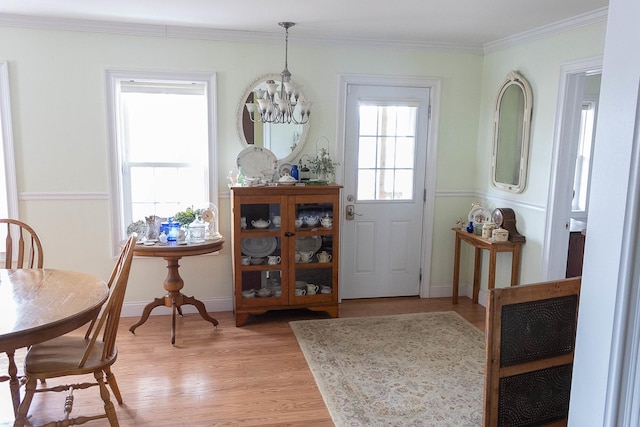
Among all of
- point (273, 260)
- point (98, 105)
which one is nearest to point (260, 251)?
point (273, 260)

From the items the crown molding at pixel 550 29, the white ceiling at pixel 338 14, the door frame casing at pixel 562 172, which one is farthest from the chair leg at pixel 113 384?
the crown molding at pixel 550 29

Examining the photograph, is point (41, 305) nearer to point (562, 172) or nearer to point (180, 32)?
point (180, 32)

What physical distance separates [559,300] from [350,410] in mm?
1377

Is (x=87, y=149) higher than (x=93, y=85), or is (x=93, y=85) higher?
(x=93, y=85)

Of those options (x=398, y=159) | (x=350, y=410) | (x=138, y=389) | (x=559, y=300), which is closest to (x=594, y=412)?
(x=559, y=300)

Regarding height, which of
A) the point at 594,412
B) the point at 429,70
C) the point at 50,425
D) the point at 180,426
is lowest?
the point at 180,426

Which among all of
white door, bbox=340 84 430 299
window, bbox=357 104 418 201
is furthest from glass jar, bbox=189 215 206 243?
window, bbox=357 104 418 201

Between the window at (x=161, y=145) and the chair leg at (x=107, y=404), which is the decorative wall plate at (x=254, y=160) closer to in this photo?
the window at (x=161, y=145)

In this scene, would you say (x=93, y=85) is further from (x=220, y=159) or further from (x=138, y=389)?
(x=138, y=389)

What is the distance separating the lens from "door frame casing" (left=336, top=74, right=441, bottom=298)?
423 centimetres

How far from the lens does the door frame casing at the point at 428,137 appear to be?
423cm

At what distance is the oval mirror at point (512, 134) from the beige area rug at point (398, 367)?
1296 mm

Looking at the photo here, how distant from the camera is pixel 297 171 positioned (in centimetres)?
408

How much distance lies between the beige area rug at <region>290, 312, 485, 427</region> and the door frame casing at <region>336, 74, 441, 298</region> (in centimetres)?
61
